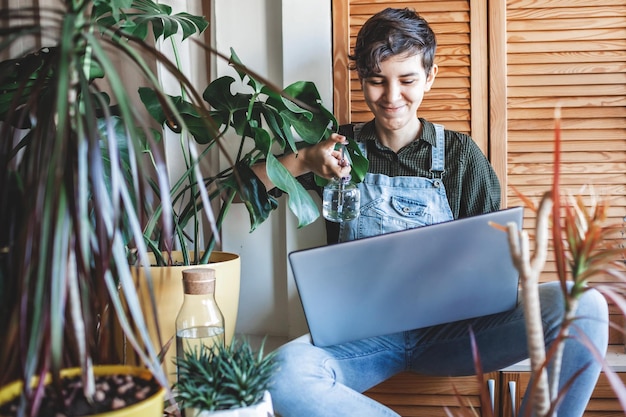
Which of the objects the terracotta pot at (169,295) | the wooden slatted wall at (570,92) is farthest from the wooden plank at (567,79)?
the terracotta pot at (169,295)

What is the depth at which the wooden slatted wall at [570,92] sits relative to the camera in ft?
5.02

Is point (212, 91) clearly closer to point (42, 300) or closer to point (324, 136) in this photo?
point (324, 136)

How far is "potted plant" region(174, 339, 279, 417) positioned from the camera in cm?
80

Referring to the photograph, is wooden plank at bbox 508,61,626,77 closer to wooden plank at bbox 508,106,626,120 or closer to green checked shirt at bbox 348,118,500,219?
wooden plank at bbox 508,106,626,120

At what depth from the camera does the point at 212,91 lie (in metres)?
1.33

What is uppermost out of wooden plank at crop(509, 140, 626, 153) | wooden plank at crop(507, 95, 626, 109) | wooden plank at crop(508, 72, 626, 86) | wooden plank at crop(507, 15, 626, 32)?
wooden plank at crop(507, 15, 626, 32)

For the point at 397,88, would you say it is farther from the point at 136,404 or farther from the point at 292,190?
the point at 136,404

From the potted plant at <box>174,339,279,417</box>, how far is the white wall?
0.75 m

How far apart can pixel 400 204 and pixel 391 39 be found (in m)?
0.41

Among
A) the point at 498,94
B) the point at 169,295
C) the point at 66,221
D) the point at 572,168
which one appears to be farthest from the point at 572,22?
the point at 66,221

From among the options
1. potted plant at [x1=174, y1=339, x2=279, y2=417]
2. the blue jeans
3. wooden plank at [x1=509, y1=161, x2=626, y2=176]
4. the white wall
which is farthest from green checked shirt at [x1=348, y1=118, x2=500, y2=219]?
potted plant at [x1=174, y1=339, x2=279, y2=417]

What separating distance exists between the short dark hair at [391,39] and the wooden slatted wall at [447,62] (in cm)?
10

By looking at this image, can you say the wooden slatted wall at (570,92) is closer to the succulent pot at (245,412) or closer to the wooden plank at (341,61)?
the wooden plank at (341,61)

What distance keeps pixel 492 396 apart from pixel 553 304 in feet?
1.24
